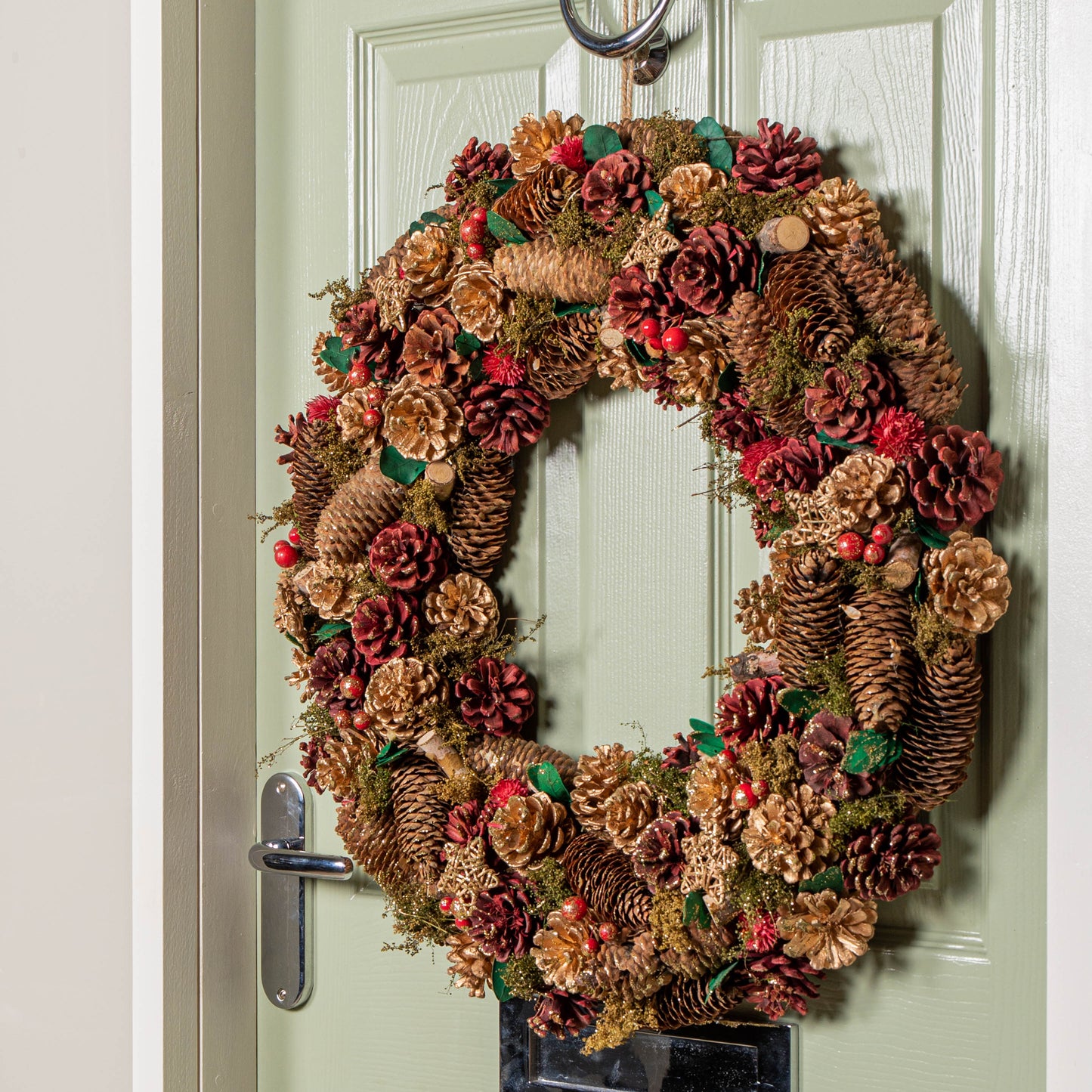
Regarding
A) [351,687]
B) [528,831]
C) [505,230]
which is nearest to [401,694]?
[351,687]

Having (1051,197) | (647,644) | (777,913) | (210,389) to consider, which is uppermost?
(1051,197)

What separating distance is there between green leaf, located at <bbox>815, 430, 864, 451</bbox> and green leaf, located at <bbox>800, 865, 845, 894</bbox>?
30 cm

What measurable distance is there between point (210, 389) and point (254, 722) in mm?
345

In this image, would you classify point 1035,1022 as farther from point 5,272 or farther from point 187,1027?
point 5,272

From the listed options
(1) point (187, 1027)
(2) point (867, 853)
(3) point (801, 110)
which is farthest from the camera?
(1) point (187, 1027)

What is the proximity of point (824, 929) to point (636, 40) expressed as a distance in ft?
2.29

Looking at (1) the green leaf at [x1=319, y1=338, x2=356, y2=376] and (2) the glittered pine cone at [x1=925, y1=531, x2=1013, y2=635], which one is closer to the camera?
(2) the glittered pine cone at [x1=925, y1=531, x2=1013, y2=635]

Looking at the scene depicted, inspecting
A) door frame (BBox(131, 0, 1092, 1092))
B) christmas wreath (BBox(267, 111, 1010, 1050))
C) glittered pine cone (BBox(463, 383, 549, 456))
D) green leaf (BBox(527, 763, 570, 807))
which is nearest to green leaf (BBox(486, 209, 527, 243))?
christmas wreath (BBox(267, 111, 1010, 1050))

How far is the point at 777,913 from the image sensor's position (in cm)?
79

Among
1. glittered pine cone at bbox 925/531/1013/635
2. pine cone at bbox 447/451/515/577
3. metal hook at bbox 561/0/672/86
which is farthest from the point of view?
pine cone at bbox 447/451/515/577

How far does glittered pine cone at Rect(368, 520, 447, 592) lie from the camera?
3.04 ft

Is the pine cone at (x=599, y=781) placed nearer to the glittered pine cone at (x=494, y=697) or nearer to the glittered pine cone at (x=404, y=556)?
the glittered pine cone at (x=494, y=697)

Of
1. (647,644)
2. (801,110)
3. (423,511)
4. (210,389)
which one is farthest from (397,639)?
(801,110)

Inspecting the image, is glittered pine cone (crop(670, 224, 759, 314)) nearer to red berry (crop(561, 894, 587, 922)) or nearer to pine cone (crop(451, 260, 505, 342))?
pine cone (crop(451, 260, 505, 342))
